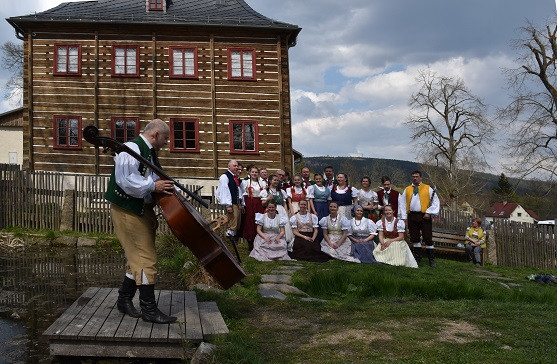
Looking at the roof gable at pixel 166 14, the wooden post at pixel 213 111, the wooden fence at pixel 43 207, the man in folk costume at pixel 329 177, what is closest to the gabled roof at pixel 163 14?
the roof gable at pixel 166 14

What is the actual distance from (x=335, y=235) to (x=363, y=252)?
0.68 m

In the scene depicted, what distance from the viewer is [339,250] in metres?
11.8

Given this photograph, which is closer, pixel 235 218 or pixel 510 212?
pixel 235 218

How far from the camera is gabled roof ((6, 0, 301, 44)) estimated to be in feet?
75.2

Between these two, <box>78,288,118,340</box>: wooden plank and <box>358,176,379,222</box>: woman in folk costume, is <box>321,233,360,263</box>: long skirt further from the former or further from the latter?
<box>78,288,118,340</box>: wooden plank

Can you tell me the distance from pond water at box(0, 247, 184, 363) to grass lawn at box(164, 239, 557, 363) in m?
1.30

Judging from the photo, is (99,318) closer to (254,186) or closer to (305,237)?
(305,237)

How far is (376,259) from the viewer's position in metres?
11.9

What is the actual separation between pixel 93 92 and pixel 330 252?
15542 mm

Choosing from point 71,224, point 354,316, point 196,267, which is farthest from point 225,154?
point 354,316

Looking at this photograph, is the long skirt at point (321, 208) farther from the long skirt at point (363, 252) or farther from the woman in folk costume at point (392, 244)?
the woman in folk costume at point (392, 244)

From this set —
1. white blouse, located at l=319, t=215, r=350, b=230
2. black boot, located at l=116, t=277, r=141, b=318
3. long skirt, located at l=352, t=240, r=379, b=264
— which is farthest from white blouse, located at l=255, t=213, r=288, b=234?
black boot, located at l=116, t=277, r=141, b=318

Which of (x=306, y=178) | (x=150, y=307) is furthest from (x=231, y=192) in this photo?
(x=150, y=307)

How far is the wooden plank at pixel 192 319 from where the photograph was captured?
14.9 feet
